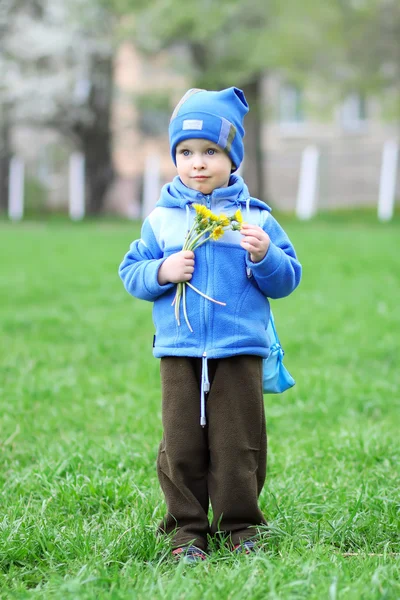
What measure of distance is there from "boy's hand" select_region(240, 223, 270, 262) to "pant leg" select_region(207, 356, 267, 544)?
15.4 inches

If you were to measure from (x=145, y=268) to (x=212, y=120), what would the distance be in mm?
575

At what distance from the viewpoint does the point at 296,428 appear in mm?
5062

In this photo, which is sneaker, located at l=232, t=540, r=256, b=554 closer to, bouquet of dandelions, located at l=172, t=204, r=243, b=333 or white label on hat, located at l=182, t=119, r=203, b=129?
bouquet of dandelions, located at l=172, t=204, r=243, b=333

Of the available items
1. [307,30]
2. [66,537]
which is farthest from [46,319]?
[307,30]

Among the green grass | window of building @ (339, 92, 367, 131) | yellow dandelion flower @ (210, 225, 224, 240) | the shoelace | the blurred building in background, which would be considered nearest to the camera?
the green grass

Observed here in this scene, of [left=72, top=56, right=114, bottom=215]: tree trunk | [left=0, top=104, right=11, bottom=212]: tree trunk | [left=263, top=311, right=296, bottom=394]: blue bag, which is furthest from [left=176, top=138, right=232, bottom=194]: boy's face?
[left=0, top=104, right=11, bottom=212]: tree trunk

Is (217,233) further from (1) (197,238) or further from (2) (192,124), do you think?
(2) (192,124)

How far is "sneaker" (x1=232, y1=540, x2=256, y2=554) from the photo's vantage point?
10.4 feet

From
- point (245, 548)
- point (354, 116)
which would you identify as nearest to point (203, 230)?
point (245, 548)

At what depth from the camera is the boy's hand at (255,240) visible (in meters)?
3.07

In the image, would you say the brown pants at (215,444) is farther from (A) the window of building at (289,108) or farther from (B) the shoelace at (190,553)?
(A) the window of building at (289,108)

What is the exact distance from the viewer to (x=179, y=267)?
3137 millimetres

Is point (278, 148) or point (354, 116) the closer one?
point (278, 148)

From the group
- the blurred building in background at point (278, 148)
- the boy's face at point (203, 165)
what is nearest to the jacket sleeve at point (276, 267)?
the boy's face at point (203, 165)
